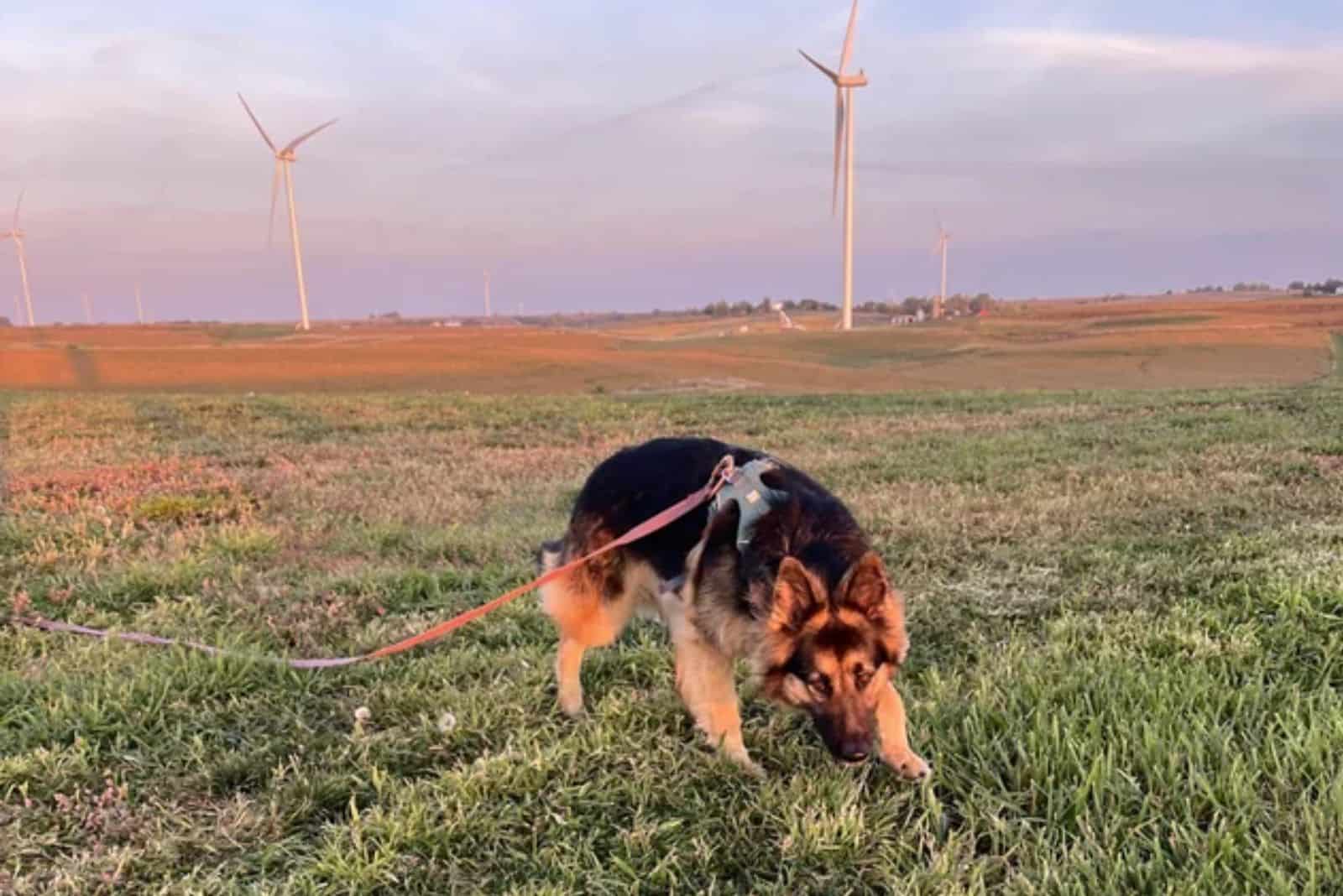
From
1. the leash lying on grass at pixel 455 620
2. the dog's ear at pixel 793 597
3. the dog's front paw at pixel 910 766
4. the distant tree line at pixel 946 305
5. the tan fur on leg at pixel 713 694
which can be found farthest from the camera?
the distant tree line at pixel 946 305

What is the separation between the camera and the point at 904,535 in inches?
286

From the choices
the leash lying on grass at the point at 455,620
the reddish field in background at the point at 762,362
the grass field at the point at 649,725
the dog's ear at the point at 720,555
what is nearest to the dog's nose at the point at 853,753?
the grass field at the point at 649,725

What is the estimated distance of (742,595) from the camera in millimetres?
3539

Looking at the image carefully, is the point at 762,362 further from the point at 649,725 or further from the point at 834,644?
the point at 834,644

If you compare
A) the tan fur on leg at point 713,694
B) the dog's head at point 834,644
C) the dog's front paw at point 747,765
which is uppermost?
the dog's head at point 834,644

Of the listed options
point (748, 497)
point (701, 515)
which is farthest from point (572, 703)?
point (748, 497)

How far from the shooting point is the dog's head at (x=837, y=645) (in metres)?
3.20

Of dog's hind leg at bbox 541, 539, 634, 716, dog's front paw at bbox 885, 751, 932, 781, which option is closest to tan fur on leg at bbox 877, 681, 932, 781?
→ dog's front paw at bbox 885, 751, 932, 781

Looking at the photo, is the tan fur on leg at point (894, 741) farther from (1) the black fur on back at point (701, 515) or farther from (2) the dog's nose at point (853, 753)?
(1) the black fur on back at point (701, 515)

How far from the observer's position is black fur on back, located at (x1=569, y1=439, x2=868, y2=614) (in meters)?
3.50

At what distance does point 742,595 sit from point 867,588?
1.84ft

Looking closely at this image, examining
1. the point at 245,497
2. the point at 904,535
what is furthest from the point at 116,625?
the point at 904,535

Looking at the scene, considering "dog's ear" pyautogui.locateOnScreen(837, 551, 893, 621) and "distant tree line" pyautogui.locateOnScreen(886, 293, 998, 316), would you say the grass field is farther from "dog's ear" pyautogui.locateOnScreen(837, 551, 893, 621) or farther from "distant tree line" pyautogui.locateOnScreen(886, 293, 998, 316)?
"distant tree line" pyautogui.locateOnScreen(886, 293, 998, 316)

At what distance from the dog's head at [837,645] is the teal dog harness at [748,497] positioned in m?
0.41
